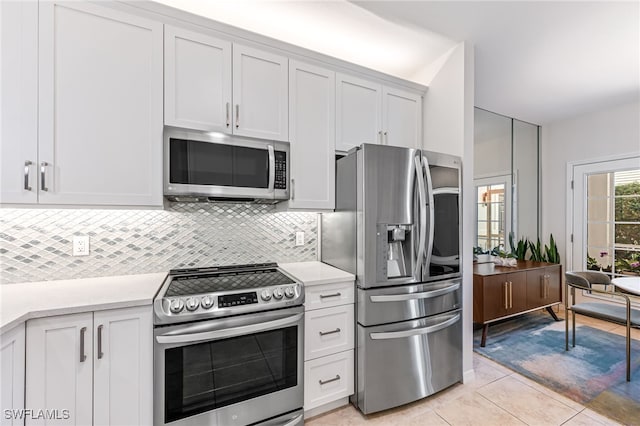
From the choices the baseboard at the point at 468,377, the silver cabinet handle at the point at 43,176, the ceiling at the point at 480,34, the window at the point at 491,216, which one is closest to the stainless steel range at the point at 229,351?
the silver cabinet handle at the point at 43,176

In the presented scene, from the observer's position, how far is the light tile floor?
187cm

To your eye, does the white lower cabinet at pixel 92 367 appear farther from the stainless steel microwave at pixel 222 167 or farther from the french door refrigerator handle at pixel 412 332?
the french door refrigerator handle at pixel 412 332

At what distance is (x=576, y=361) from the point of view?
8.57 feet

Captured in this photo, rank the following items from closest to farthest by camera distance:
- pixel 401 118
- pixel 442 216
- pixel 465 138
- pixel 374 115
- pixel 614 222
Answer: pixel 442 216 < pixel 465 138 < pixel 374 115 < pixel 401 118 < pixel 614 222

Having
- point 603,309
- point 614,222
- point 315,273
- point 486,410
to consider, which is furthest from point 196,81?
point 614,222

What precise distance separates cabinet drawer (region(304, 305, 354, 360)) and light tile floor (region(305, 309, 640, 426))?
451 mm

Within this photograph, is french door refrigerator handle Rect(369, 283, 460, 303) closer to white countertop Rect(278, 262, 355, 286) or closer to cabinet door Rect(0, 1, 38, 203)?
white countertop Rect(278, 262, 355, 286)

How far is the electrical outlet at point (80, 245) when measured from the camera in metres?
1.79

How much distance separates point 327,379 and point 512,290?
2368 mm

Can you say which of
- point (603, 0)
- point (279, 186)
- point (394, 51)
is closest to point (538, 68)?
point (603, 0)

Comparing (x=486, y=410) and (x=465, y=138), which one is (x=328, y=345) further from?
(x=465, y=138)

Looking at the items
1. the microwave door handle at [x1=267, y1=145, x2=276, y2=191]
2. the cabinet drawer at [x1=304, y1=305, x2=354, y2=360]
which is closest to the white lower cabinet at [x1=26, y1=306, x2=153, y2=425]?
the cabinet drawer at [x1=304, y1=305, x2=354, y2=360]

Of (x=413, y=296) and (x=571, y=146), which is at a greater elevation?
(x=571, y=146)

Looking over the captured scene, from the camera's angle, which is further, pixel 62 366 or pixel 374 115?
pixel 374 115
